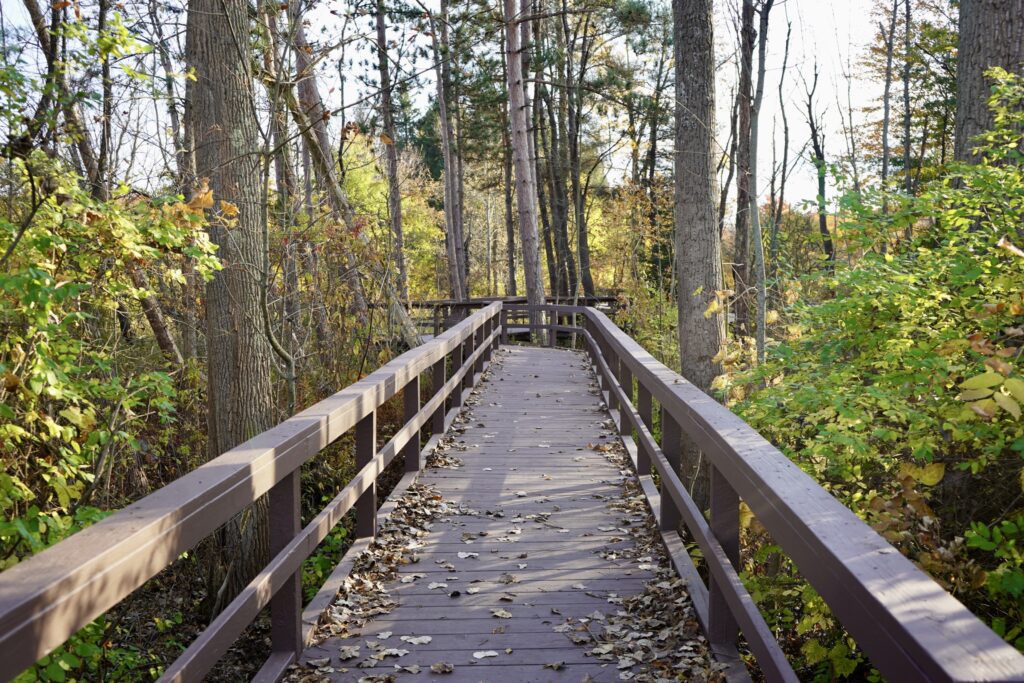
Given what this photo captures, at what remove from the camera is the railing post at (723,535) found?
11.1 feet

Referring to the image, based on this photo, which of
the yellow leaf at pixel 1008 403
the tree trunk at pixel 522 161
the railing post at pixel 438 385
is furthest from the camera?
the tree trunk at pixel 522 161

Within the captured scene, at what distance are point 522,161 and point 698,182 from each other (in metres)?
12.5

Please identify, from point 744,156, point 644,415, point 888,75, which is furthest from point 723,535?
point 888,75

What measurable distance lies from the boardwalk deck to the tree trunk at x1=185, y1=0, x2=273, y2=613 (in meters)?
1.93

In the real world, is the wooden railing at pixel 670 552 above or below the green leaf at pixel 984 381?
below

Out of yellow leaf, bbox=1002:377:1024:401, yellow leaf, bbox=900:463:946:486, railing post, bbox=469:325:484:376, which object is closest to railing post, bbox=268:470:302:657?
yellow leaf, bbox=1002:377:1024:401

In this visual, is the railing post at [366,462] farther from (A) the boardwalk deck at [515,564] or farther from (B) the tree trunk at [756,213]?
(B) the tree trunk at [756,213]

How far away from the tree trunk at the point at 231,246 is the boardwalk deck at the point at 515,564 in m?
1.93

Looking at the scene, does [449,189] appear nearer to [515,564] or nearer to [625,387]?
[625,387]

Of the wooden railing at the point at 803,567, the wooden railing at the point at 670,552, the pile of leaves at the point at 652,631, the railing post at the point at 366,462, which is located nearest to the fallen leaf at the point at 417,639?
the wooden railing at the point at 670,552

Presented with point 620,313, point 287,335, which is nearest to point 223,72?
point 287,335

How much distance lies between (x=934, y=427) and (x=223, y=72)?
658 centimetres

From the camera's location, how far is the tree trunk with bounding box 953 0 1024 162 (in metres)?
7.18

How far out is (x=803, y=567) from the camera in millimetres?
2197
